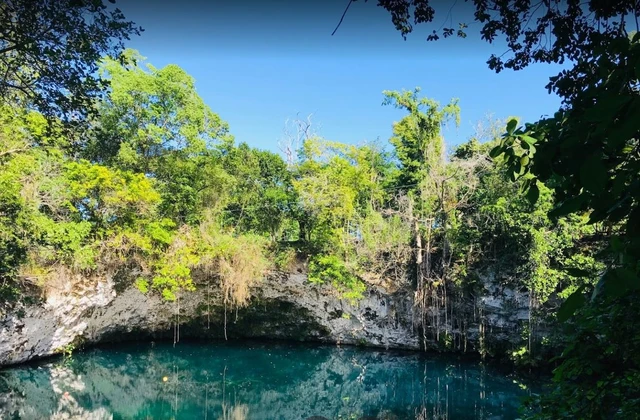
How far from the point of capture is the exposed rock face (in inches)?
408

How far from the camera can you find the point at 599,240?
915cm

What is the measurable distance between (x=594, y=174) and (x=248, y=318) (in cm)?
1413

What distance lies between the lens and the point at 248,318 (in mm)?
14062

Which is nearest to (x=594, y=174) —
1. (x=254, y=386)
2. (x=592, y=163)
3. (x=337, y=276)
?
(x=592, y=163)

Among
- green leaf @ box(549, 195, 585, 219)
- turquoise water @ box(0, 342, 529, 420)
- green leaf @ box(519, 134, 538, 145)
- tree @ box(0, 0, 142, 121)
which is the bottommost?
turquoise water @ box(0, 342, 529, 420)

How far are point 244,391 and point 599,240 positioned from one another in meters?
8.70

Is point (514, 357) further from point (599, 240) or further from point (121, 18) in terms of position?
point (121, 18)

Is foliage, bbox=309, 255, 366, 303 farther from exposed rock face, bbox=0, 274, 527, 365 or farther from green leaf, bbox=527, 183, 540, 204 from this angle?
green leaf, bbox=527, 183, 540, 204

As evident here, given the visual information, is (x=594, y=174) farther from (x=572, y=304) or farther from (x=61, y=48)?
(x=61, y=48)

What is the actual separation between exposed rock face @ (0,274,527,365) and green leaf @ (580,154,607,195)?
10954 millimetres

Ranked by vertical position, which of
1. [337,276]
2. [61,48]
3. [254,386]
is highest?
[61,48]

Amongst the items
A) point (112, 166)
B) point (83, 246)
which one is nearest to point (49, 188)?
point (83, 246)

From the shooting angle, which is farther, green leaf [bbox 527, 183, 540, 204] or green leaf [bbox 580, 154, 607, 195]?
green leaf [bbox 527, 183, 540, 204]

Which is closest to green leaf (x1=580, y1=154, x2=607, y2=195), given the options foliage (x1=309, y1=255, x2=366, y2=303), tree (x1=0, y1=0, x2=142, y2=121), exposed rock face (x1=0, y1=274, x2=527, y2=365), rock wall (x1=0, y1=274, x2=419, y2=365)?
tree (x1=0, y1=0, x2=142, y2=121)
